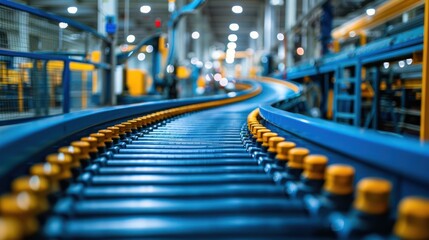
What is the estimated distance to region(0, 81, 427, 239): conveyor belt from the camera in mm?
898

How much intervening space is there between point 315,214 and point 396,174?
0.78 ft

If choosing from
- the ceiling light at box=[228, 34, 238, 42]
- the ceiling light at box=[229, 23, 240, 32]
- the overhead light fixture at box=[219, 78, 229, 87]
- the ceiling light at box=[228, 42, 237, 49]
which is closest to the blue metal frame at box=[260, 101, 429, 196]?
the overhead light fixture at box=[219, 78, 229, 87]

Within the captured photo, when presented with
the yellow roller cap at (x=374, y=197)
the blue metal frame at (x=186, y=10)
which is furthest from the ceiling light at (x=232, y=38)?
the yellow roller cap at (x=374, y=197)

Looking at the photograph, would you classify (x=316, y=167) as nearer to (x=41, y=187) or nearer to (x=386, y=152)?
(x=386, y=152)

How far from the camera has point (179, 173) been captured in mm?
1525

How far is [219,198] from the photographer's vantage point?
47.7 inches

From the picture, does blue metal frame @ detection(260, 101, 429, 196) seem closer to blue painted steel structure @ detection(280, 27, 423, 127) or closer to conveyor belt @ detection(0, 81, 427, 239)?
conveyor belt @ detection(0, 81, 427, 239)

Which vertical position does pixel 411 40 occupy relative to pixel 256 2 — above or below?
below

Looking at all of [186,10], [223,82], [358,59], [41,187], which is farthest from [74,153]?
[223,82]

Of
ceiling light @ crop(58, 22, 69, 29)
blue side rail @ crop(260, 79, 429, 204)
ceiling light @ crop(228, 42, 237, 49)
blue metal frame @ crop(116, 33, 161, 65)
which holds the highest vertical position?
ceiling light @ crop(228, 42, 237, 49)

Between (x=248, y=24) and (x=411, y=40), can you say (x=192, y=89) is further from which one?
(x=248, y=24)

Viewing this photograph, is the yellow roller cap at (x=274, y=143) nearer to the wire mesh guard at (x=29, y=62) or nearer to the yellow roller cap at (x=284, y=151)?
the yellow roller cap at (x=284, y=151)

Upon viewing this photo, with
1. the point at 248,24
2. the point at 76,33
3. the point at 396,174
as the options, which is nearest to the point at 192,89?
the point at 76,33

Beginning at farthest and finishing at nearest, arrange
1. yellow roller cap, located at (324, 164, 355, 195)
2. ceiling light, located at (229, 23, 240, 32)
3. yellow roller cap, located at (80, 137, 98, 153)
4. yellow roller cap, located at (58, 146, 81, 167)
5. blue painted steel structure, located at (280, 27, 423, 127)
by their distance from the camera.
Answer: ceiling light, located at (229, 23, 240, 32) < blue painted steel structure, located at (280, 27, 423, 127) < yellow roller cap, located at (80, 137, 98, 153) < yellow roller cap, located at (58, 146, 81, 167) < yellow roller cap, located at (324, 164, 355, 195)
